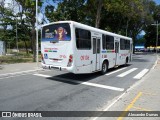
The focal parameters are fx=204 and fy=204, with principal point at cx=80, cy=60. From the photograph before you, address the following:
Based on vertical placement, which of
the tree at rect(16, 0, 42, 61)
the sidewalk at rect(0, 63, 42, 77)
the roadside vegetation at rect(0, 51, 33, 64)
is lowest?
the sidewalk at rect(0, 63, 42, 77)

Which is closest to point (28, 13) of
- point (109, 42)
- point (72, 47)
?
point (109, 42)

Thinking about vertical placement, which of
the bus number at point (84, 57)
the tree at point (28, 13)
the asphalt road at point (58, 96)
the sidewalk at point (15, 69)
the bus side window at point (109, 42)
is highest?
the tree at point (28, 13)

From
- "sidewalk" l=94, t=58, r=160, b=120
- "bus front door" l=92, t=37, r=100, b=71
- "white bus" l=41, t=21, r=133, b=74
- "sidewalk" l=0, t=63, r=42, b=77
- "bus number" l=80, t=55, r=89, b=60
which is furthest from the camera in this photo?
"sidewalk" l=0, t=63, r=42, b=77

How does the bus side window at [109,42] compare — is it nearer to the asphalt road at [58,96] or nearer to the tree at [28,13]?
the asphalt road at [58,96]

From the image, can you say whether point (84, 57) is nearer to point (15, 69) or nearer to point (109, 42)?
point (109, 42)

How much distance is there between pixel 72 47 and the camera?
10109mm

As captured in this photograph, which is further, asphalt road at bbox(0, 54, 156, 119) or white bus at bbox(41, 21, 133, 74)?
white bus at bbox(41, 21, 133, 74)

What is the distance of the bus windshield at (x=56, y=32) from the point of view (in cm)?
1030

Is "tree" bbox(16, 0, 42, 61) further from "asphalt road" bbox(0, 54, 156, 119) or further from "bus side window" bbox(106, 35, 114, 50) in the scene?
"asphalt road" bbox(0, 54, 156, 119)

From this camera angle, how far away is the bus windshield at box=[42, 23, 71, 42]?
33.8 ft

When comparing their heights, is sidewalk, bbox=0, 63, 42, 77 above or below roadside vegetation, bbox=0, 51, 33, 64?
below

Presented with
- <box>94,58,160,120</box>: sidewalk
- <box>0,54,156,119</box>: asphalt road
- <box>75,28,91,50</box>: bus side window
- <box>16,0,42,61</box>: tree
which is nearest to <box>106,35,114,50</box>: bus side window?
<box>75,28,91,50</box>: bus side window

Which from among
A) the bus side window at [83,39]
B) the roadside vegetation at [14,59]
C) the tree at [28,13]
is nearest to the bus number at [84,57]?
the bus side window at [83,39]

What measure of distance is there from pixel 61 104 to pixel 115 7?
24977 millimetres
